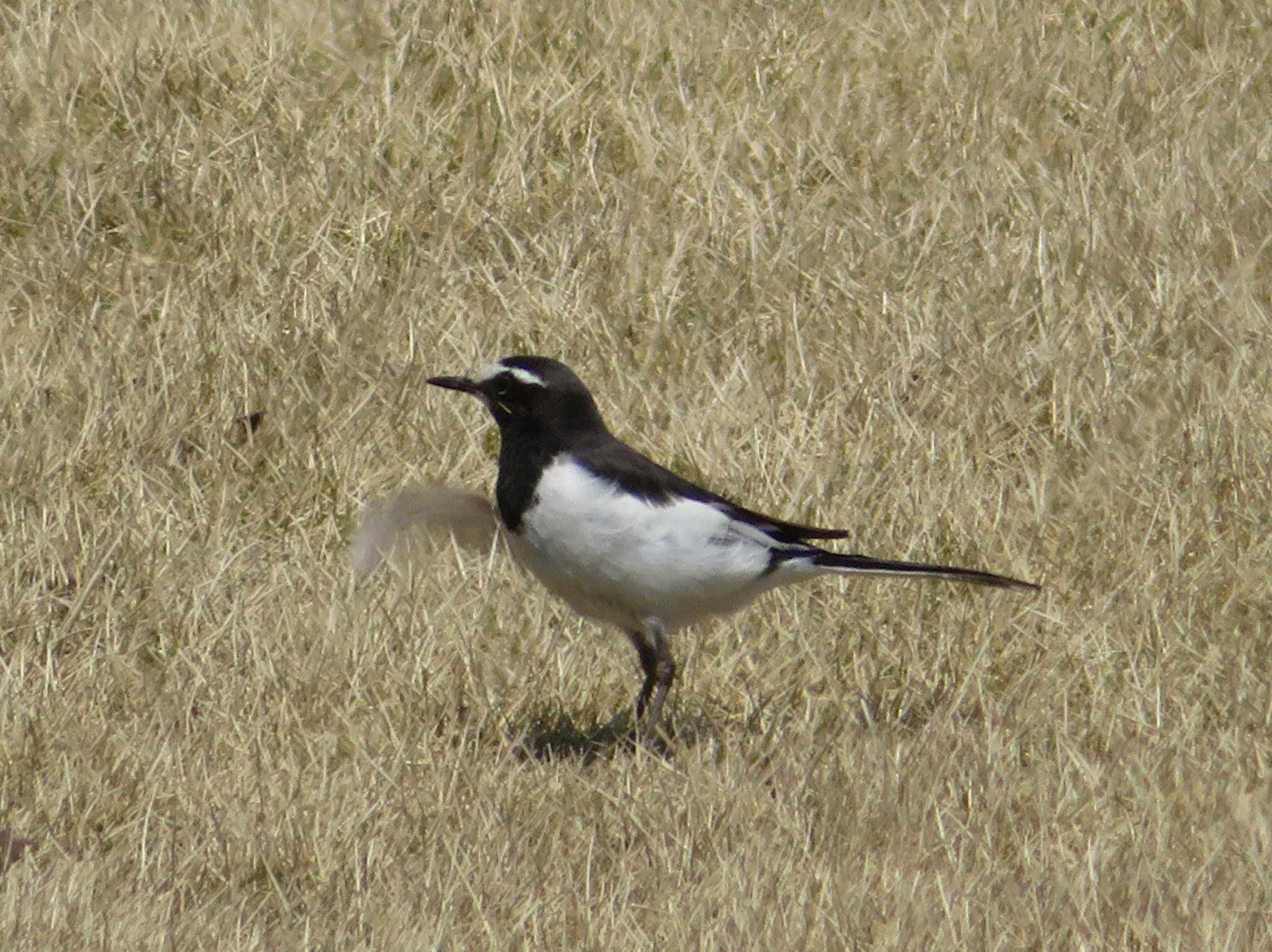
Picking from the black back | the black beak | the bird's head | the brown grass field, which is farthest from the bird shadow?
the black beak

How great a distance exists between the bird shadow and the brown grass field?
0.02 metres

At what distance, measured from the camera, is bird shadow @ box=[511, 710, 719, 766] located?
4949 millimetres

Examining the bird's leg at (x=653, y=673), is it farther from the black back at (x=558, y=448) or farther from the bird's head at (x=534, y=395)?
the bird's head at (x=534, y=395)

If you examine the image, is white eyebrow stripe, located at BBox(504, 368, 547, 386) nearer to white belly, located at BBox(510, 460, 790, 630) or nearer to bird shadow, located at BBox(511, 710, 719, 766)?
white belly, located at BBox(510, 460, 790, 630)

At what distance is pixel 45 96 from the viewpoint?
7.66 m

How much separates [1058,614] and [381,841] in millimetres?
2056

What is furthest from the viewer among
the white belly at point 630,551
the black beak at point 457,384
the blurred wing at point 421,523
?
the blurred wing at point 421,523

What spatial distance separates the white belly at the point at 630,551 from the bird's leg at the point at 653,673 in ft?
0.13

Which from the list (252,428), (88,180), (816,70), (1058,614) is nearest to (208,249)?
(88,180)

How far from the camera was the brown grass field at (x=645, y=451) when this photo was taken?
434 cm

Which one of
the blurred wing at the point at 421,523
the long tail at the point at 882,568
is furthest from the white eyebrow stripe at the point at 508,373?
the long tail at the point at 882,568

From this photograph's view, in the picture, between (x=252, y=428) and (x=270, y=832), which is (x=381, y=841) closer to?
(x=270, y=832)

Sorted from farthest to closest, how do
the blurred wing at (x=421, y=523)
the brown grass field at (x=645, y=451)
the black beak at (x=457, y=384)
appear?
the blurred wing at (x=421, y=523)
the black beak at (x=457, y=384)
the brown grass field at (x=645, y=451)

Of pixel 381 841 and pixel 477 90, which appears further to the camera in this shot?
pixel 477 90
